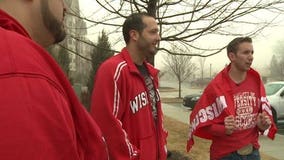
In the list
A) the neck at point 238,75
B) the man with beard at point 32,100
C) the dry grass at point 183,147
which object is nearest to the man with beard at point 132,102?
the neck at point 238,75

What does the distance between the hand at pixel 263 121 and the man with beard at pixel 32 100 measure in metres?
3.11

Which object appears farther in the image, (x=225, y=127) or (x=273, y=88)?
(x=273, y=88)

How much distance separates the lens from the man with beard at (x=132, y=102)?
320 centimetres

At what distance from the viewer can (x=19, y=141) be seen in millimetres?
1010

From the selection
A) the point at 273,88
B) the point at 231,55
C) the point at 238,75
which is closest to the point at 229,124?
the point at 238,75

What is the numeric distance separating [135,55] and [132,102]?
467 mm

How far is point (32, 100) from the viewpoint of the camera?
3.44 ft

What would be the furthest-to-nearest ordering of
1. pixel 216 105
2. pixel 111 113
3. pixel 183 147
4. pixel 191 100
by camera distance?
1. pixel 191 100
2. pixel 183 147
3. pixel 216 105
4. pixel 111 113

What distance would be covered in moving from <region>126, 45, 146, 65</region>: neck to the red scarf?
0.91 metres

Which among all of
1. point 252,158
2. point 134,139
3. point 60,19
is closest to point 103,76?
point 134,139

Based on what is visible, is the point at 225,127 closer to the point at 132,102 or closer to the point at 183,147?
the point at 132,102

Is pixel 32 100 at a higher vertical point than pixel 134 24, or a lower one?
lower

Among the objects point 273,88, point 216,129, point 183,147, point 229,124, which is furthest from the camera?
point 273,88

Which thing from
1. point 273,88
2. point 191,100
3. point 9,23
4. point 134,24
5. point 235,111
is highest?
point 134,24
